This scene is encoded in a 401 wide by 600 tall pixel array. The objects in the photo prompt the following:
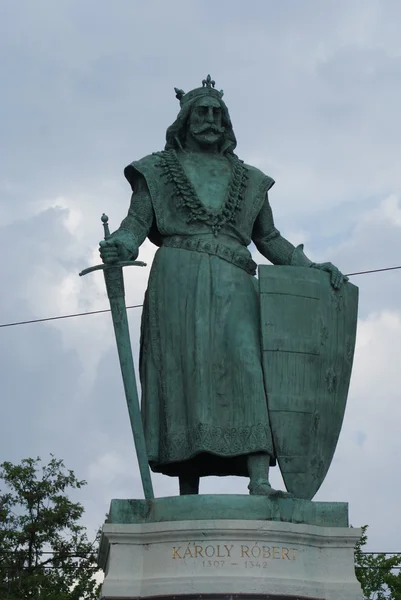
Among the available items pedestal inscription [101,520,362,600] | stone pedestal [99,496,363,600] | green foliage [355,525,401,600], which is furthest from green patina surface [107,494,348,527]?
green foliage [355,525,401,600]

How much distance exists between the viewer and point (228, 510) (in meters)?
12.4

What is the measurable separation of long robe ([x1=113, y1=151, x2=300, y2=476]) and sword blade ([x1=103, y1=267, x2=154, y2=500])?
1.00 feet

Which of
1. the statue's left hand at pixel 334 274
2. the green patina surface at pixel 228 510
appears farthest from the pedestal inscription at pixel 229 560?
the statue's left hand at pixel 334 274

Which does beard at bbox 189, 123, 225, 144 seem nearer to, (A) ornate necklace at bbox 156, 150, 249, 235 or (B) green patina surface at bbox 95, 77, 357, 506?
(B) green patina surface at bbox 95, 77, 357, 506

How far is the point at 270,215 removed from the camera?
14609 millimetres

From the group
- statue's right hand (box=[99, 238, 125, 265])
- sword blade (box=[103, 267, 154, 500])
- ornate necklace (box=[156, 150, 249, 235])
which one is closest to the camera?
sword blade (box=[103, 267, 154, 500])

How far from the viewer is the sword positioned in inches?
514

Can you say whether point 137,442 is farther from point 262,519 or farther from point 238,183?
point 238,183

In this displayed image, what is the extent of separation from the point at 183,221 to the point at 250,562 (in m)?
3.59

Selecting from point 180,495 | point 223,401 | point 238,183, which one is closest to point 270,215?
point 238,183

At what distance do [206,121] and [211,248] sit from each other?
1394mm

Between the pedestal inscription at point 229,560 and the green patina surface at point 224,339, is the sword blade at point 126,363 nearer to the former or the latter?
the green patina surface at point 224,339

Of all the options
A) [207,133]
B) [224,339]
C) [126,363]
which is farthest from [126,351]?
[207,133]

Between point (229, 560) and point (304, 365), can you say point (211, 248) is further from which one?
point (229, 560)
